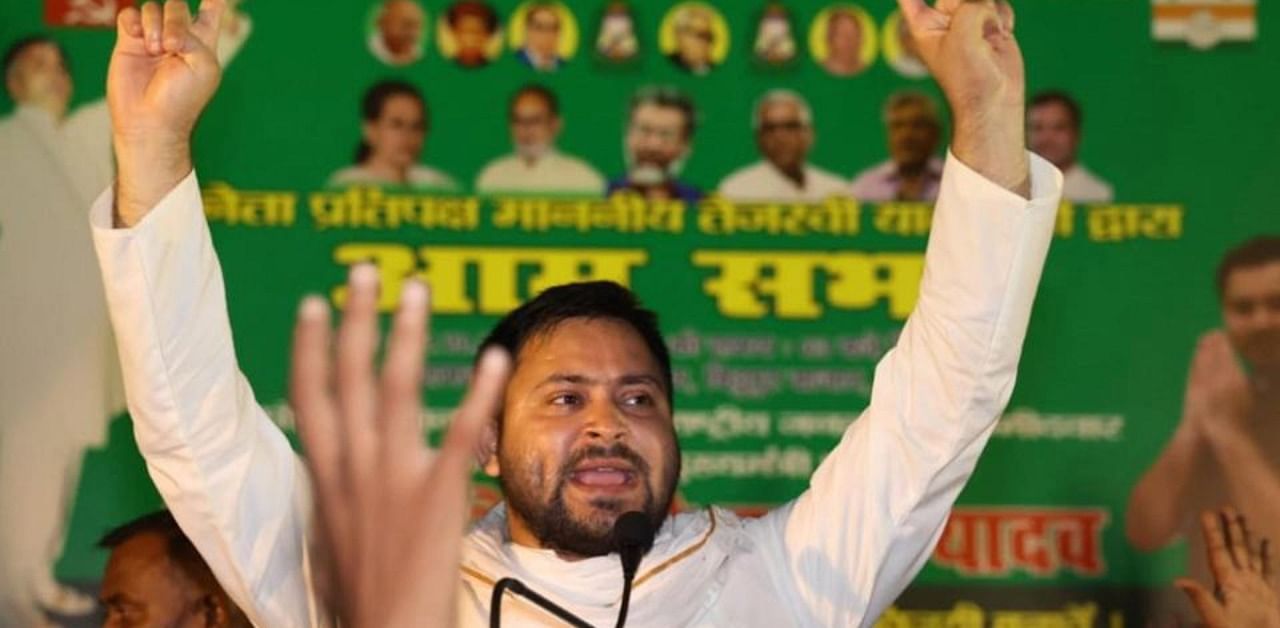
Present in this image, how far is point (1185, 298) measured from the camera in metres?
4.77

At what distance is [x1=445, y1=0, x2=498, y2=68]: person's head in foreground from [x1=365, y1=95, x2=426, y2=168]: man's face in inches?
6.3

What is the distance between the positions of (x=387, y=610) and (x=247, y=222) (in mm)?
3518

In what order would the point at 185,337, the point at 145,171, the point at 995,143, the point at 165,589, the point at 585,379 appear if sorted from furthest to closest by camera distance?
the point at 165,589, the point at 585,379, the point at 995,143, the point at 185,337, the point at 145,171

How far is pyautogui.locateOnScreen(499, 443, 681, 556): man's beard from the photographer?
9.71 ft

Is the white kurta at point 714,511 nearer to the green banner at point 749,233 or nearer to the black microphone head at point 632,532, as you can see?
the black microphone head at point 632,532

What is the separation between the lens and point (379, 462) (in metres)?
1.29

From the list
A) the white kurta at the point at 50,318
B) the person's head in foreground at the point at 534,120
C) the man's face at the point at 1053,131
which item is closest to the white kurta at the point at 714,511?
the person's head in foreground at the point at 534,120

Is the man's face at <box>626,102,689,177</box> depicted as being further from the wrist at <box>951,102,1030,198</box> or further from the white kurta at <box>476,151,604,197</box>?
the wrist at <box>951,102,1030,198</box>

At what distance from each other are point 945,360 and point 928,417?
0.32 ft

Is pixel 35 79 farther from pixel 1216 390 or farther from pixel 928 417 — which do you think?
pixel 1216 390

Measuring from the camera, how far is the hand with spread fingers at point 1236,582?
162 inches

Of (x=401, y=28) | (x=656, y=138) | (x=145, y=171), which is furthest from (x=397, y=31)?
(x=145, y=171)

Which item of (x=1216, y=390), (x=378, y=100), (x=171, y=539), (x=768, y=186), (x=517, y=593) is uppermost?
(x=378, y=100)

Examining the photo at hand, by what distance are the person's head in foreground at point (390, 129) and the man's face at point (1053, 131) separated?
137cm
